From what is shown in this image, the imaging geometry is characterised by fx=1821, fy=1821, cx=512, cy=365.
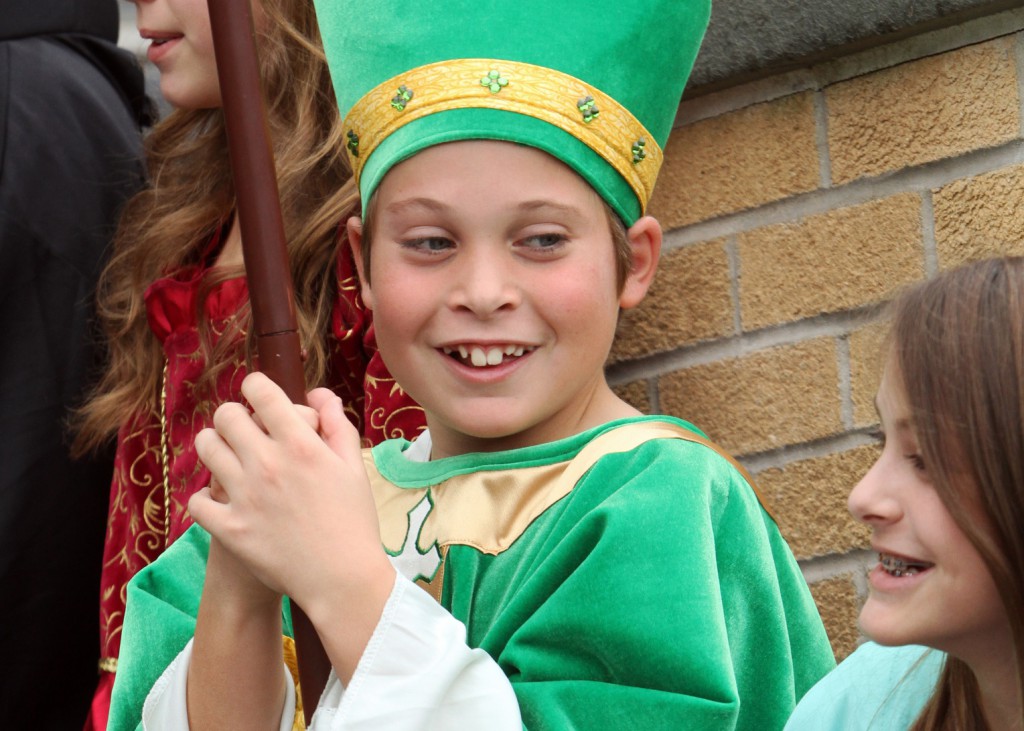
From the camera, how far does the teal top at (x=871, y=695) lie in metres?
2.06

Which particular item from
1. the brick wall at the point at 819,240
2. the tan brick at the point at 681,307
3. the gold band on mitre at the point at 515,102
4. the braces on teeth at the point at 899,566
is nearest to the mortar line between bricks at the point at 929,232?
the brick wall at the point at 819,240

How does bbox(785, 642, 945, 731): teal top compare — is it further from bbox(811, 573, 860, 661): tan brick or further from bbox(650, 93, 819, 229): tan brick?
bbox(650, 93, 819, 229): tan brick

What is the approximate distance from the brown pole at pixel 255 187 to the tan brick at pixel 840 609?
4.23 feet

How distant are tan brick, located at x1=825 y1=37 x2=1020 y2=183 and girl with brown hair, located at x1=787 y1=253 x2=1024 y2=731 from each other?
2.90 feet

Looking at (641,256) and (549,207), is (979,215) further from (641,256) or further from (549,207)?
(549,207)

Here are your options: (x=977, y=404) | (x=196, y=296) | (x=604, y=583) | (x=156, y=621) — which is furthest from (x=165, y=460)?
(x=977, y=404)

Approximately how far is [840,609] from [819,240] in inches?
23.4

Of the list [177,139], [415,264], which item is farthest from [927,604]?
[177,139]

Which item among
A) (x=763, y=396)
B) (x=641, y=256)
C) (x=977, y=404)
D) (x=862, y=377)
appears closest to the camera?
(x=977, y=404)

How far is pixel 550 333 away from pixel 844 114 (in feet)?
2.88

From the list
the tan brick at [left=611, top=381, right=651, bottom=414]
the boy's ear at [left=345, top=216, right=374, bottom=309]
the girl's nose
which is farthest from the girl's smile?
the tan brick at [left=611, top=381, right=651, bottom=414]

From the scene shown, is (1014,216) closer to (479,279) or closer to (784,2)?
(784,2)

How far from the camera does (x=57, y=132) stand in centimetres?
353

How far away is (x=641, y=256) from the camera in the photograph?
2432mm
